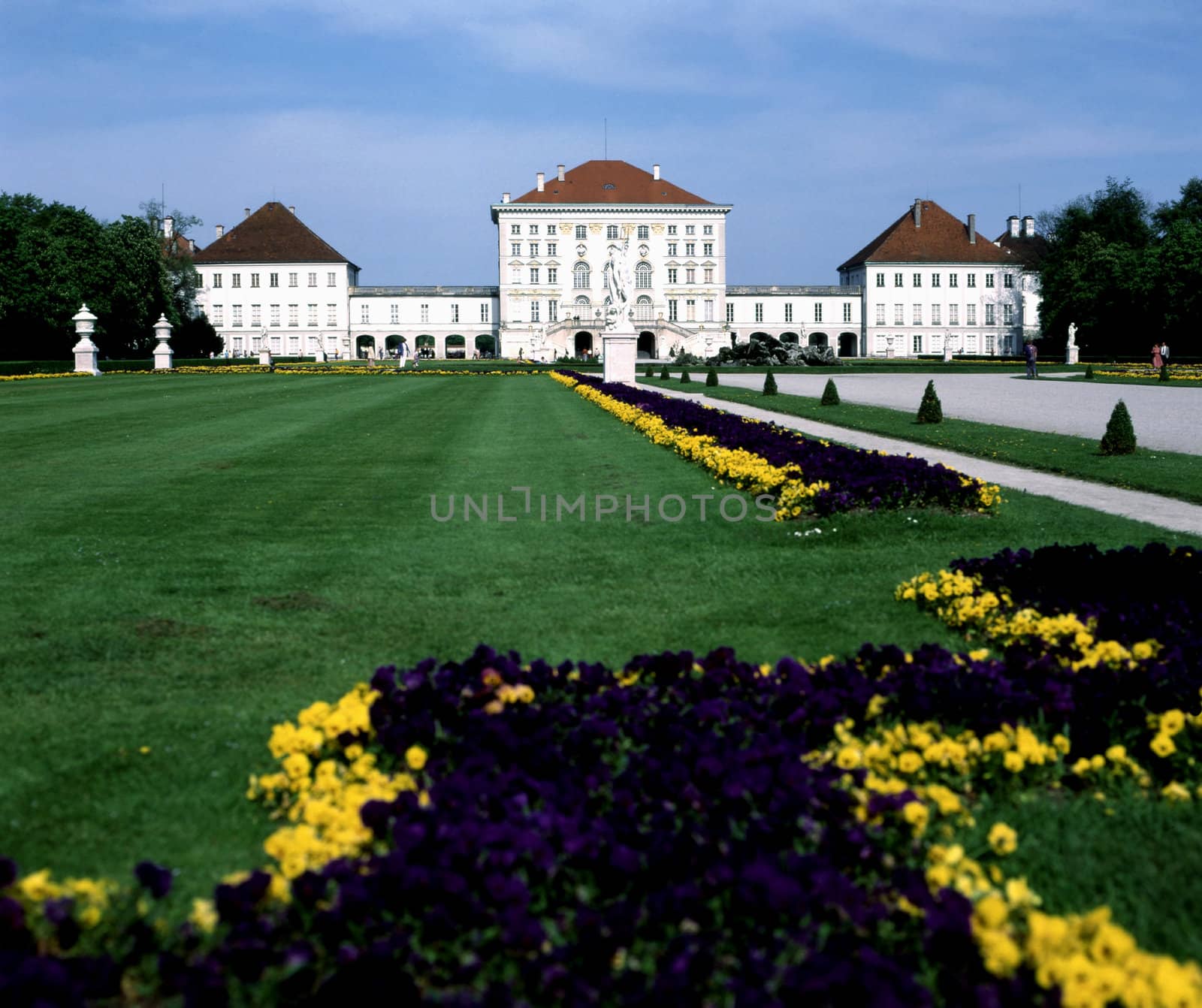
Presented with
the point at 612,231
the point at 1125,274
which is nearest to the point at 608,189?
the point at 612,231

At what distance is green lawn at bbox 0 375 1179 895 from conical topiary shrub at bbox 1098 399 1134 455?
3.61m

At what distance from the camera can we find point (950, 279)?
89875 millimetres

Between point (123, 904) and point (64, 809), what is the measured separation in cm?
86

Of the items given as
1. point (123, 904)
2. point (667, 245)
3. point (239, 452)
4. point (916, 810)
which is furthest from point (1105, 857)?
point (667, 245)

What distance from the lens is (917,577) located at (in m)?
5.99

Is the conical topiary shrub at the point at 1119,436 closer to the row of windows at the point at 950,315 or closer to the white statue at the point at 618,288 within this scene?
the white statue at the point at 618,288

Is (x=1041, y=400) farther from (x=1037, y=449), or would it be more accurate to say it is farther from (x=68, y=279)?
(x=68, y=279)

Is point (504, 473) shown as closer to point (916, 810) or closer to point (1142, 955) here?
point (916, 810)

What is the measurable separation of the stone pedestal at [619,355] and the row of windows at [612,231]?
190 feet

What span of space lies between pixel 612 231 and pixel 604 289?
474 centimetres

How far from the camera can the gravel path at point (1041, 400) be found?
658 inches

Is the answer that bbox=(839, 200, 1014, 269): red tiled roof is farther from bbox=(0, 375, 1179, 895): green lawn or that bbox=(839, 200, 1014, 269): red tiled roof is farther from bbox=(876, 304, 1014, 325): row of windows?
bbox=(0, 375, 1179, 895): green lawn

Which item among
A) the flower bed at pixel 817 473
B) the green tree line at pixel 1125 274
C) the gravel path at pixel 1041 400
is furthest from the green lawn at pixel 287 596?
the green tree line at pixel 1125 274

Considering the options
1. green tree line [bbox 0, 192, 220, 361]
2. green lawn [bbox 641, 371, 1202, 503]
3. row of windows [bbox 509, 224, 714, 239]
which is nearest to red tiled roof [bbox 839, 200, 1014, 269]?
row of windows [bbox 509, 224, 714, 239]
